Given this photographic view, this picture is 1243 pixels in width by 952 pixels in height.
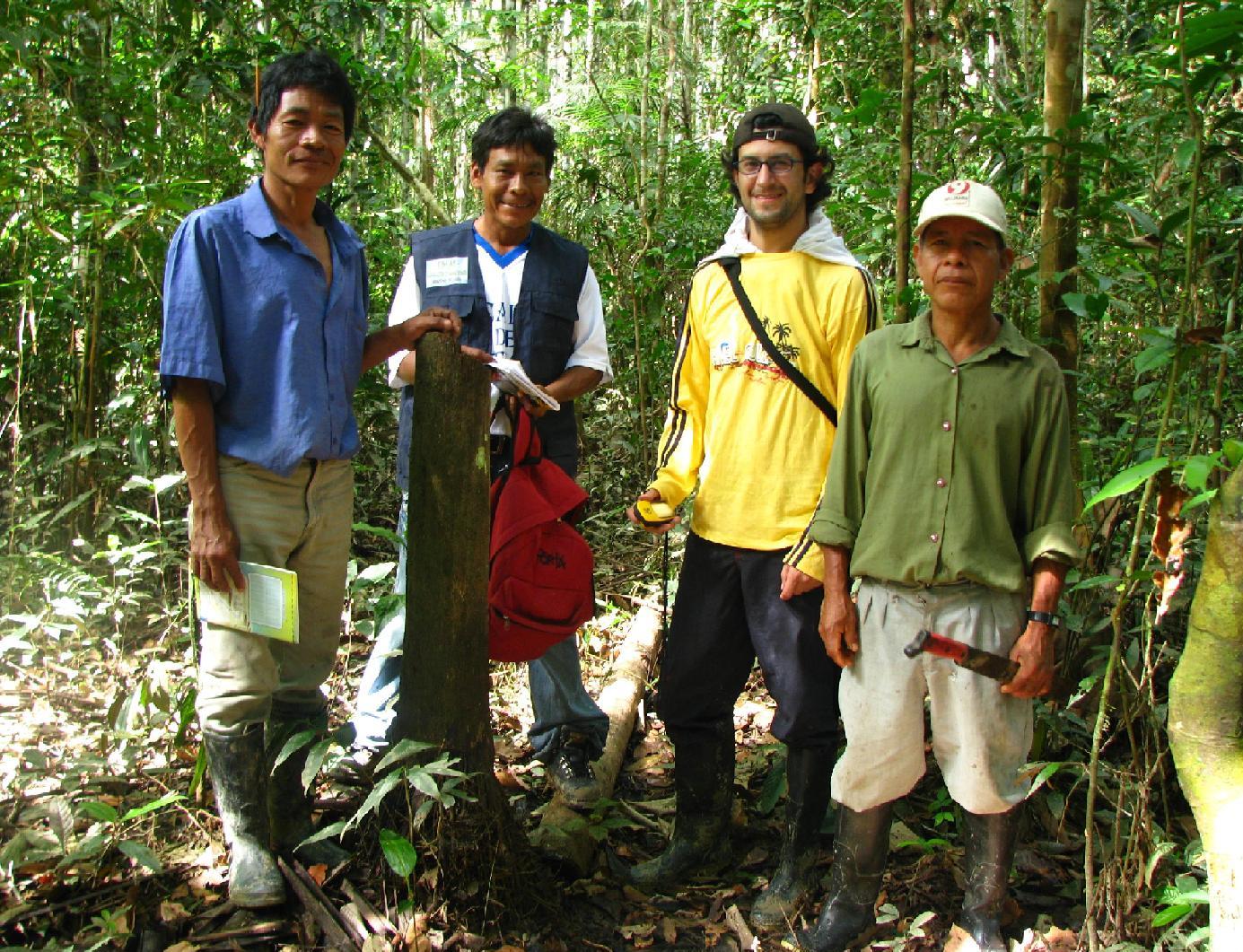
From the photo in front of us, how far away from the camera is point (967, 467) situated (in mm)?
2592

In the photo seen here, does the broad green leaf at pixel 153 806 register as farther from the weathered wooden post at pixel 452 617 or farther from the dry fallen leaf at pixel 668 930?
the dry fallen leaf at pixel 668 930

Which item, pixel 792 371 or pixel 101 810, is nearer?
pixel 101 810

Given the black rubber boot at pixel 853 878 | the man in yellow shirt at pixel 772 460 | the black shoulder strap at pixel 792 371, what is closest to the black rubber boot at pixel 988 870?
the black rubber boot at pixel 853 878

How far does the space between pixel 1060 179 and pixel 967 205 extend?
853 mm

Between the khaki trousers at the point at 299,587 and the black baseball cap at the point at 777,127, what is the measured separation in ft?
5.21

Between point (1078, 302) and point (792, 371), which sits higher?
point (1078, 302)

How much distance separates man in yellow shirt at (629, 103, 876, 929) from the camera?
3.04 m

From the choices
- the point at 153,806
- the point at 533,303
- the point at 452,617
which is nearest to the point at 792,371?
the point at 533,303

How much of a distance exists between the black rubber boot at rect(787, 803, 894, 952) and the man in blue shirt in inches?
55.9

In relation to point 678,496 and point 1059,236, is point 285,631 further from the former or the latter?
point 1059,236

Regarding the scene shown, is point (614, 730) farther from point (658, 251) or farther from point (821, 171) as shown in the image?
point (658, 251)

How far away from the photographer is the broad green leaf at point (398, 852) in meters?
2.57

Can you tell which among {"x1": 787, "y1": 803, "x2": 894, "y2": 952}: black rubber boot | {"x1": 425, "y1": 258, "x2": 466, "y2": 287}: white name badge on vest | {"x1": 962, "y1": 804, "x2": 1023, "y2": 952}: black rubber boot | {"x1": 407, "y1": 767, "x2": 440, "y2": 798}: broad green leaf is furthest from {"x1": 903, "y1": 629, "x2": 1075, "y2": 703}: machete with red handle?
{"x1": 425, "y1": 258, "x2": 466, "y2": 287}: white name badge on vest

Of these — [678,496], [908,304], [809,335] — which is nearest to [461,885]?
[678,496]
